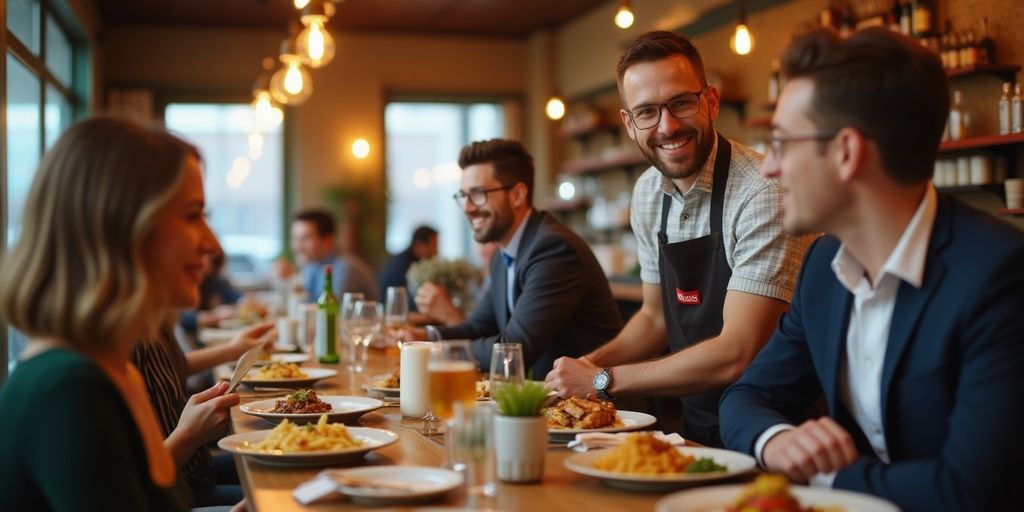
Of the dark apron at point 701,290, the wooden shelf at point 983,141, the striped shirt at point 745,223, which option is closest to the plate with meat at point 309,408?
the dark apron at point 701,290

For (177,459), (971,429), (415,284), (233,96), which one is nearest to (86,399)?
(177,459)

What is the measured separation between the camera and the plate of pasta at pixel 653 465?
1605 millimetres

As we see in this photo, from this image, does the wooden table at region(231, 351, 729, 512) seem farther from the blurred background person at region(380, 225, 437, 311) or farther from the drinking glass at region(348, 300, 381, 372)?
the blurred background person at region(380, 225, 437, 311)

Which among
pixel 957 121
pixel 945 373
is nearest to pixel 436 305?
pixel 945 373

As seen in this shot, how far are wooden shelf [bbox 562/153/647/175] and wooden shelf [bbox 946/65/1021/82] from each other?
3508 millimetres

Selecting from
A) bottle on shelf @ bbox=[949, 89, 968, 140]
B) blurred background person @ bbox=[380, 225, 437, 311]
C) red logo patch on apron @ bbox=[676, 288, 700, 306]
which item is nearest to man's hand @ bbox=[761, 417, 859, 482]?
red logo patch on apron @ bbox=[676, 288, 700, 306]

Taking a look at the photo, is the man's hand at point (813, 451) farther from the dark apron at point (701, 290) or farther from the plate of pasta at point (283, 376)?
the plate of pasta at point (283, 376)

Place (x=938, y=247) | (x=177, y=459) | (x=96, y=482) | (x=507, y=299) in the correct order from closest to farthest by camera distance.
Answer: (x=96, y=482), (x=938, y=247), (x=177, y=459), (x=507, y=299)

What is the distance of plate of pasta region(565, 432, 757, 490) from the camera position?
1.61 m

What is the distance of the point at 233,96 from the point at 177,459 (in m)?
9.56

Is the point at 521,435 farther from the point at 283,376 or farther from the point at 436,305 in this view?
the point at 436,305

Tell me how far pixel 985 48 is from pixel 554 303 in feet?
11.6

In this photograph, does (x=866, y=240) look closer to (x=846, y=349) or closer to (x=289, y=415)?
(x=846, y=349)

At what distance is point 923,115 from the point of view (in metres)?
1.66
